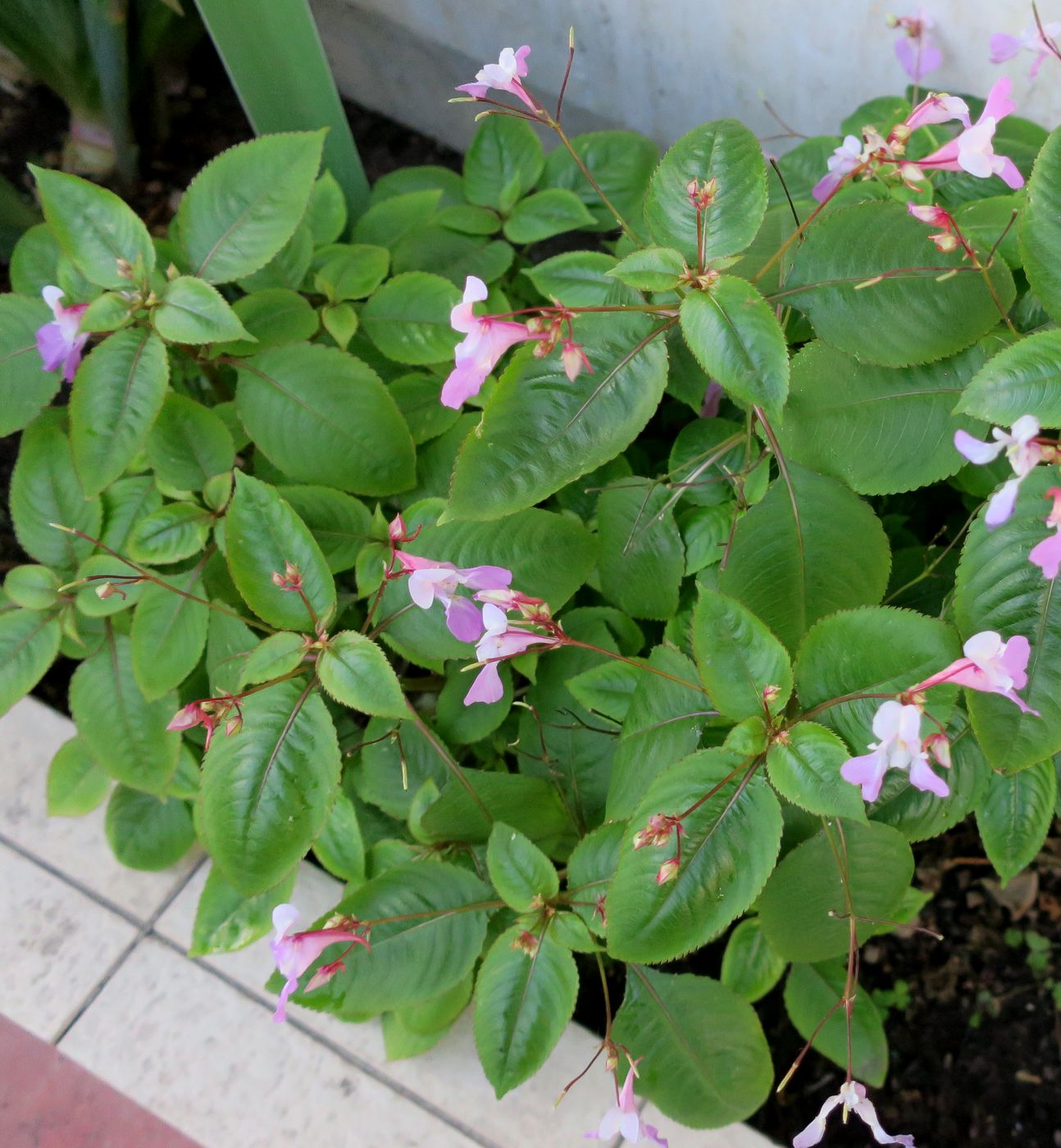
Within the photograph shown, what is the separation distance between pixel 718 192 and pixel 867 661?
41 centimetres

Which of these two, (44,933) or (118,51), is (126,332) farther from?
(44,933)

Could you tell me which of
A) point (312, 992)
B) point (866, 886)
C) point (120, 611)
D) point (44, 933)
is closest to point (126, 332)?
point (120, 611)

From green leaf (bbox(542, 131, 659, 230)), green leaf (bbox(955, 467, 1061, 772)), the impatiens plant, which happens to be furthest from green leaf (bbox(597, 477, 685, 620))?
green leaf (bbox(542, 131, 659, 230))

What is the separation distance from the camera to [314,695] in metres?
0.94

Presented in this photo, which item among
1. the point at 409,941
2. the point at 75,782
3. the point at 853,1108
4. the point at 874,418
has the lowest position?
the point at 75,782

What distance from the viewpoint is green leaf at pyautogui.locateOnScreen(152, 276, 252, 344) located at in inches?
40.3

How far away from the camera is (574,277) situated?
1085 millimetres

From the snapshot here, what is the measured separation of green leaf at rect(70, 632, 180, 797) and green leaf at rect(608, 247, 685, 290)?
2.38 ft

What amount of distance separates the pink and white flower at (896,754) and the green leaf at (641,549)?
0.46 metres

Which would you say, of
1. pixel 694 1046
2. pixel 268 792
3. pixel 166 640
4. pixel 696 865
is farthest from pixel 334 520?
pixel 694 1046

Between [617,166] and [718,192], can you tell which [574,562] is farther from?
[617,166]

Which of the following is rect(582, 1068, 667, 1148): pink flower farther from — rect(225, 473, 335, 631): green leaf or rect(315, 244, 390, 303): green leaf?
rect(315, 244, 390, 303): green leaf

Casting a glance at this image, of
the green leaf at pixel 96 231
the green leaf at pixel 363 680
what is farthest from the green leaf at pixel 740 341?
the green leaf at pixel 96 231

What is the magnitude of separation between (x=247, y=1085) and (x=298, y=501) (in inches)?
28.0
